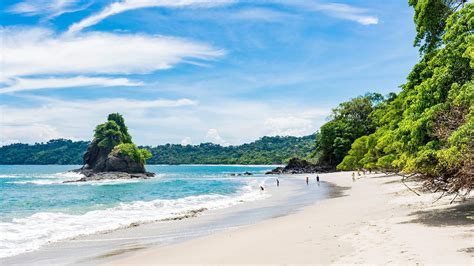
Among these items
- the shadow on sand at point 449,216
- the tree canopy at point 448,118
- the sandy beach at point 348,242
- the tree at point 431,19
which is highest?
the tree at point 431,19

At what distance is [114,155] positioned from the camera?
102 meters

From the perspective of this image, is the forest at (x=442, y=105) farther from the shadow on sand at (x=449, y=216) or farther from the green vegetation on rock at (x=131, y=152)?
the green vegetation on rock at (x=131, y=152)

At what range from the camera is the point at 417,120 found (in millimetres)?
13695

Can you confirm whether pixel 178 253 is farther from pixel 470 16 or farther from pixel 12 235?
pixel 470 16

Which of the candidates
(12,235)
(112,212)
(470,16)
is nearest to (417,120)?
(470,16)

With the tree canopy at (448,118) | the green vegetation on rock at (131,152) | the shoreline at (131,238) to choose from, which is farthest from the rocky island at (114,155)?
the tree canopy at (448,118)

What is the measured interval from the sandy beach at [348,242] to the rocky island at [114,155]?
80.9m

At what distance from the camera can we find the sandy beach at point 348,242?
33.9 ft

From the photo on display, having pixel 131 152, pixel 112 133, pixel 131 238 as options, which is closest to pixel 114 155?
pixel 131 152

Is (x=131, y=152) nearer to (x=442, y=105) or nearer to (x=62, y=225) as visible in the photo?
(x=62, y=225)

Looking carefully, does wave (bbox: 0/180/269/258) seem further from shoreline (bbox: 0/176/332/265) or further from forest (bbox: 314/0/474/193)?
forest (bbox: 314/0/474/193)

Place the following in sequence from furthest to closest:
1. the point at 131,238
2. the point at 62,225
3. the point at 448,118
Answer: the point at 62,225
the point at 131,238
the point at 448,118

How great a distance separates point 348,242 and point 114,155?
96.1 meters

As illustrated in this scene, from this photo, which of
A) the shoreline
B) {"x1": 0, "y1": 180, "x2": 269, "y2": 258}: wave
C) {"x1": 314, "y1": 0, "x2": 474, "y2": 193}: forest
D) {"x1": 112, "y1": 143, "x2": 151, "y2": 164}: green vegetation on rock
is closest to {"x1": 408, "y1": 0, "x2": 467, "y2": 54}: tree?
{"x1": 314, "y1": 0, "x2": 474, "y2": 193}: forest
